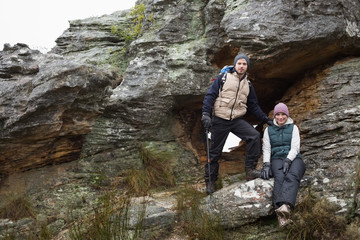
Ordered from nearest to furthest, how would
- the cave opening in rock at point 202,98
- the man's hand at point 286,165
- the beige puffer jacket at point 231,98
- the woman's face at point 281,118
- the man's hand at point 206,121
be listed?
the man's hand at point 286,165
the woman's face at point 281,118
the man's hand at point 206,121
the beige puffer jacket at point 231,98
the cave opening in rock at point 202,98

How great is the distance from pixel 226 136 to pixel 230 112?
0.52 m

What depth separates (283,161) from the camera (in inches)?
223

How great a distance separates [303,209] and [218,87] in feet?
9.17

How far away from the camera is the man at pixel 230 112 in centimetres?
626

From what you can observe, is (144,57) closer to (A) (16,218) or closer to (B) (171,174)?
(B) (171,174)

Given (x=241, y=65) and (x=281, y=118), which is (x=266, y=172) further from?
(x=241, y=65)

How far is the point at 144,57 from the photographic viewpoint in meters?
8.66

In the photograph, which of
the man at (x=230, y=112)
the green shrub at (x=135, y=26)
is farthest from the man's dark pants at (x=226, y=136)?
the green shrub at (x=135, y=26)

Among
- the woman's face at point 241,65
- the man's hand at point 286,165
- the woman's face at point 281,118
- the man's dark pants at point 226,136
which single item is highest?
the woman's face at point 241,65

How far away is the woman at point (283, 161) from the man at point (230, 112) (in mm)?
355

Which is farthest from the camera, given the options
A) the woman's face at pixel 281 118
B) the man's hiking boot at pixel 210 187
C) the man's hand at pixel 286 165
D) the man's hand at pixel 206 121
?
the man's hiking boot at pixel 210 187

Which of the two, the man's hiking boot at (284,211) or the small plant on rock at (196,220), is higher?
the man's hiking boot at (284,211)

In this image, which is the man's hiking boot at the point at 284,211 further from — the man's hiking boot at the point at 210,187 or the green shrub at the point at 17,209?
the green shrub at the point at 17,209

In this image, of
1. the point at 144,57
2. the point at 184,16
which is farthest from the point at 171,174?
the point at 184,16
